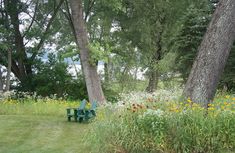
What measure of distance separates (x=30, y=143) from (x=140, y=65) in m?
13.0

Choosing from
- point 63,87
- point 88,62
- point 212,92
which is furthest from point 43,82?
point 212,92

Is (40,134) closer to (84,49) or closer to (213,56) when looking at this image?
(213,56)

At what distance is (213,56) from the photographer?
7.02 metres

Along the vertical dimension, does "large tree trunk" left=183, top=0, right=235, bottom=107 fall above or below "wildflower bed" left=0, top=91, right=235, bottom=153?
above

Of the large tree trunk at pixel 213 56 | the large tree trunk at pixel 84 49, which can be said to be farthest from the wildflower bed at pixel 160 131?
the large tree trunk at pixel 84 49

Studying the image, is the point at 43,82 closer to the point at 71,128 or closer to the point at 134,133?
the point at 71,128

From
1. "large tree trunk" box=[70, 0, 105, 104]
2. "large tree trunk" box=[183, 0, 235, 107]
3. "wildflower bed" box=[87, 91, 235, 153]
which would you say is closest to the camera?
"wildflower bed" box=[87, 91, 235, 153]

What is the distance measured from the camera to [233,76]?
43.9 ft

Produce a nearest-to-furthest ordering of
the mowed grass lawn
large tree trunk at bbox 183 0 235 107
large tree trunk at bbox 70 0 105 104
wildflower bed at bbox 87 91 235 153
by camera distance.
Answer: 1. wildflower bed at bbox 87 91 235 153
2. the mowed grass lawn
3. large tree trunk at bbox 183 0 235 107
4. large tree trunk at bbox 70 0 105 104

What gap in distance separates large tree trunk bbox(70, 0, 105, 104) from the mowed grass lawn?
1.80 m

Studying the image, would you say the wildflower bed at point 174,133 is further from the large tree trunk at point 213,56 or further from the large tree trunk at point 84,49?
the large tree trunk at point 84,49

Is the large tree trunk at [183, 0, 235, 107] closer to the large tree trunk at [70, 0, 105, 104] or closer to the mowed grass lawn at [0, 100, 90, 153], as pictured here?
the mowed grass lawn at [0, 100, 90, 153]

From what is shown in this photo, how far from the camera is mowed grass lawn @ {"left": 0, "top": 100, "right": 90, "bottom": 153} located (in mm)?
6777

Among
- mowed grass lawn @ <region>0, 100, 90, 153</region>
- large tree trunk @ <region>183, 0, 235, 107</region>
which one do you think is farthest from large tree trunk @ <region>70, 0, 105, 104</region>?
large tree trunk @ <region>183, 0, 235, 107</region>
